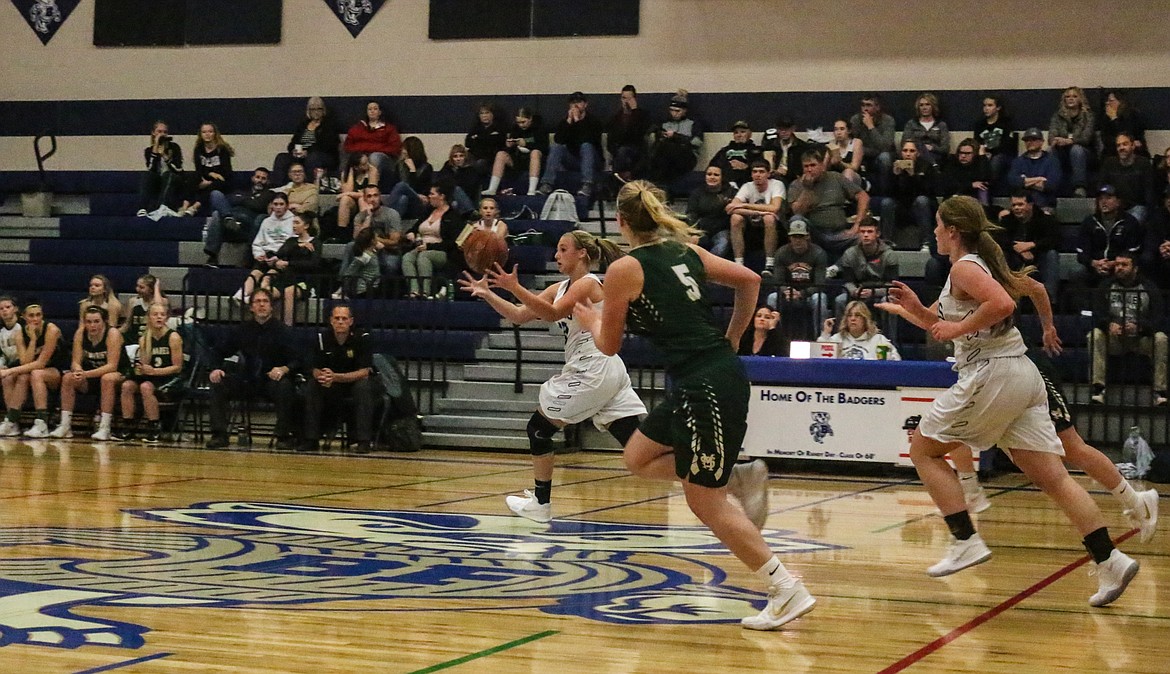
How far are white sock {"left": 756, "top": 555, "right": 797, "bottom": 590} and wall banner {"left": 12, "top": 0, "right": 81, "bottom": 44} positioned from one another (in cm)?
1935

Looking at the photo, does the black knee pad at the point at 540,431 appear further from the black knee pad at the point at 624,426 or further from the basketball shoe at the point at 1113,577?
the basketball shoe at the point at 1113,577

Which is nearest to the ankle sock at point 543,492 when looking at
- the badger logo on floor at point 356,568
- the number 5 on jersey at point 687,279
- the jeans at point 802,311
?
the badger logo on floor at point 356,568

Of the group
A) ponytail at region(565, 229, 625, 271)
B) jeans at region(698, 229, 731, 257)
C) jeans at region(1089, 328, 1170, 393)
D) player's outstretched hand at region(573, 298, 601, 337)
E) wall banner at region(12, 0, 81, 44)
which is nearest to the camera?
player's outstretched hand at region(573, 298, 601, 337)

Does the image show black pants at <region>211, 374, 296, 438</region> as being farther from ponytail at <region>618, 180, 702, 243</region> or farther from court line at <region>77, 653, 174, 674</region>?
court line at <region>77, 653, 174, 674</region>

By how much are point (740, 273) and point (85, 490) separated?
6.10 meters

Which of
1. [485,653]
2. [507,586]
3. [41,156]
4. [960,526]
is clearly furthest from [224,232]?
[485,653]

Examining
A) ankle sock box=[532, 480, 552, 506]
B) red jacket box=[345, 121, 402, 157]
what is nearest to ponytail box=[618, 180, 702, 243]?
ankle sock box=[532, 480, 552, 506]

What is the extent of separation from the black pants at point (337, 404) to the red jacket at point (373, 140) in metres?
5.35

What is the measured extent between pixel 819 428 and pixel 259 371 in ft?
19.0

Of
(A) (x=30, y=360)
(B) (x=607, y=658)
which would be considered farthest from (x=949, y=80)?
(B) (x=607, y=658)

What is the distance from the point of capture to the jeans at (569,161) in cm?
1808

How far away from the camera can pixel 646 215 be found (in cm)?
563

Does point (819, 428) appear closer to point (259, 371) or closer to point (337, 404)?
point (337, 404)

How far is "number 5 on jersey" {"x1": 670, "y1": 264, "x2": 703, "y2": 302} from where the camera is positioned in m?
5.64
